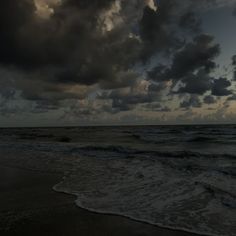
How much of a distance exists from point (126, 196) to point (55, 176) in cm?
370

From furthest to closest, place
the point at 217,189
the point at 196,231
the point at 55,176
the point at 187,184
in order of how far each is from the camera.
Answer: the point at 55,176 < the point at 187,184 < the point at 217,189 < the point at 196,231

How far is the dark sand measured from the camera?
4.82 meters

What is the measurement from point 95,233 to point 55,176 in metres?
5.48

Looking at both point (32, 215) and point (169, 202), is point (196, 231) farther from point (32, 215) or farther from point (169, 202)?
point (32, 215)

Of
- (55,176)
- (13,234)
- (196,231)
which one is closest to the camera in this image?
(13,234)

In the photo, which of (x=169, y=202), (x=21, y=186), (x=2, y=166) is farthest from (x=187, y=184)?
(x=2, y=166)

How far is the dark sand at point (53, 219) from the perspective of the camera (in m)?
4.82

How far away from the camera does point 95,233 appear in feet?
15.5

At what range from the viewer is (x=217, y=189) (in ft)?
25.8

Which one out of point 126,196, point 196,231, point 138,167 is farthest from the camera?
point 138,167

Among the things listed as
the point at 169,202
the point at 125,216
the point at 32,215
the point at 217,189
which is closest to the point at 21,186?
the point at 32,215

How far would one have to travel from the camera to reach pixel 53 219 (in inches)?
211

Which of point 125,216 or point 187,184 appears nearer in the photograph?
point 125,216

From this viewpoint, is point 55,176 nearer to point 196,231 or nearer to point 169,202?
point 169,202
